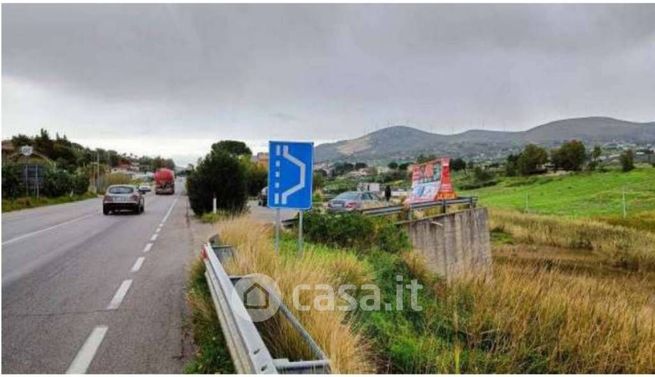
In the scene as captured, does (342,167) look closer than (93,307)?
No

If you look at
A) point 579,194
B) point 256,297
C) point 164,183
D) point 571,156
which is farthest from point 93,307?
point 571,156

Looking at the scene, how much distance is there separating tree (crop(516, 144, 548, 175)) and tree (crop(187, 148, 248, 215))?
7619 cm

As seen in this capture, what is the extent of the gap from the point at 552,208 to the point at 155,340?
5433 centimetres

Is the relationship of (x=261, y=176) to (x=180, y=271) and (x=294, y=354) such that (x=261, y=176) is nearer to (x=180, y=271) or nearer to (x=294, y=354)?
(x=180, y=271)

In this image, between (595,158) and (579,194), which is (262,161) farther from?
(595,158)

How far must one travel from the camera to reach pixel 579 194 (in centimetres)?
6569

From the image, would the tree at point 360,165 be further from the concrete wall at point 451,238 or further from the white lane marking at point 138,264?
the white lane marking at point 138,264

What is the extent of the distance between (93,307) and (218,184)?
2137 centimetres

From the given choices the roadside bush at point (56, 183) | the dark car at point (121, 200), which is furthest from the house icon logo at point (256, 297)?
the roadside bush at point (56, 183)

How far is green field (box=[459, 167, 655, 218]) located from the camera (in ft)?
176

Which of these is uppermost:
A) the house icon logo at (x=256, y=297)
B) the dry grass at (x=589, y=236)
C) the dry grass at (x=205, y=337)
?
the house icon logo at (x=256, y=297)

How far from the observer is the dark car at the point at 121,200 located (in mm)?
31234

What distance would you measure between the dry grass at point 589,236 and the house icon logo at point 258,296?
30483 mm

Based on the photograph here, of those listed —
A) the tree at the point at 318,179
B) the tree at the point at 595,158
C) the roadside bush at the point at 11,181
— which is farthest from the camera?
the tree at the point at 595,158
